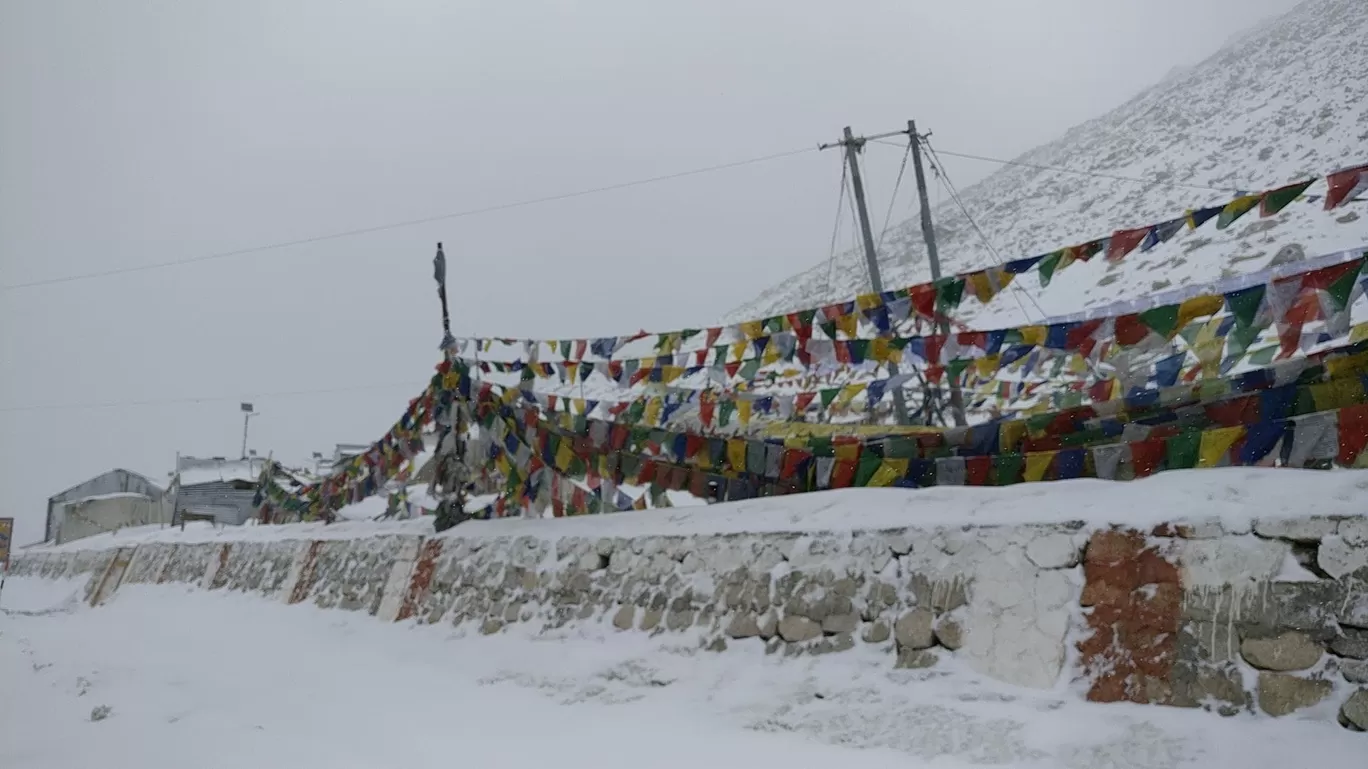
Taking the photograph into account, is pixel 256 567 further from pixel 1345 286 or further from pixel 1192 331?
pixel 1345 286

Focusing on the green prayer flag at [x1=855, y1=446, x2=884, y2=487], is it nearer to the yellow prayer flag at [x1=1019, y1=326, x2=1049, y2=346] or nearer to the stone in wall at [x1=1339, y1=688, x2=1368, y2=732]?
the yellow prayer flag at [x1=1019, y1=326, x2=1049, y2=346]

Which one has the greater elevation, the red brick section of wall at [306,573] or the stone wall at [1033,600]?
the stone wall at [1033,600]

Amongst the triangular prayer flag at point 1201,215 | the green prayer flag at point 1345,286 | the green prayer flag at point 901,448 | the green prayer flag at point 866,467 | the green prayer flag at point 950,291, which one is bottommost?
the green prayer flag at point 866,467

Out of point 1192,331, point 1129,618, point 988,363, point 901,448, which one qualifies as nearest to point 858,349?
point 988,363

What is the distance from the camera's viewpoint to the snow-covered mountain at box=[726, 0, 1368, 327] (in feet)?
72.0

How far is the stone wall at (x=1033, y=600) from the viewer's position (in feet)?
12.1

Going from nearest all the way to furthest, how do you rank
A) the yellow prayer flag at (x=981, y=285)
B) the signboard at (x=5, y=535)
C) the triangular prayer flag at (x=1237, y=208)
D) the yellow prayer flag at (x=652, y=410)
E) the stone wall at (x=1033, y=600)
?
the stone wall at (x=1033, y=600), the triangular prayer flag at (x=1237, y=208), the yellow prayer flag at (x=981, y=285), the yellow prayer flag at (x=652, y=410), the signboard at (x=5, y=535)

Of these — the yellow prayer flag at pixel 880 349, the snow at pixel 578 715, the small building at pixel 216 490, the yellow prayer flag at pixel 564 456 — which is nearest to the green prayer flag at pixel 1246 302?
the yellow prayer flag at pixel 880 349

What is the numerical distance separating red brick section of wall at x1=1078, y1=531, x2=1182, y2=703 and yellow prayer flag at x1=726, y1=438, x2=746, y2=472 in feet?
10.6

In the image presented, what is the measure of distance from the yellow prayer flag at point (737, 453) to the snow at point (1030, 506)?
0.43 metres

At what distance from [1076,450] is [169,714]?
6.10 m

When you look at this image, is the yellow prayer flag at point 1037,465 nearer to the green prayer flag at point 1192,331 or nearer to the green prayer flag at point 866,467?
the green prayer flag at point 866,467

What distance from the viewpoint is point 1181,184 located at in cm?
3244

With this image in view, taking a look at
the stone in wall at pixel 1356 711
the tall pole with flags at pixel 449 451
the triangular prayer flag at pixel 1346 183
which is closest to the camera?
the stone in wall at pixel 1356 711
